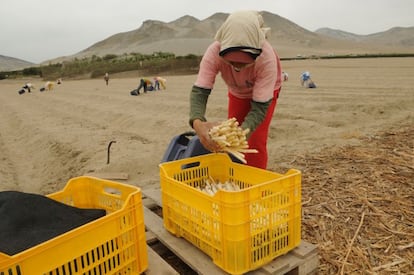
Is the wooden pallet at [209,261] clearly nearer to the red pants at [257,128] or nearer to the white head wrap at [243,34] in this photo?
the red pants at [257,128]

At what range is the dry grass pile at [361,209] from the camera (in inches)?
97.7

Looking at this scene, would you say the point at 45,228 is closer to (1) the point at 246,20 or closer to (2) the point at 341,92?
(1) the point at 246,20

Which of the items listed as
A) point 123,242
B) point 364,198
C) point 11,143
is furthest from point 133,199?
point 11,143

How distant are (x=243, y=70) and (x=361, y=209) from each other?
1647mm

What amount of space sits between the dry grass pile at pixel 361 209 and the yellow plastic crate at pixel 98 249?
52.1 inches

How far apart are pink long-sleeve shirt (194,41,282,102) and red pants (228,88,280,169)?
0.30m

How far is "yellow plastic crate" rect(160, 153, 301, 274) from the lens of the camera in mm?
2023

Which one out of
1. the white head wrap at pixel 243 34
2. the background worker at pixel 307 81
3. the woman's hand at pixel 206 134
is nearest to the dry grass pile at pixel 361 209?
the woman's hand at pixel 206 134

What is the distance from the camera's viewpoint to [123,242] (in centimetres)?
207

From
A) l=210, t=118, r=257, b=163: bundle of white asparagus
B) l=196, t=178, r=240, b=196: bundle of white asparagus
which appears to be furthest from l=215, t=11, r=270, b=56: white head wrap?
l=196, t=178, r=240, b=196: bundle of white asparagus

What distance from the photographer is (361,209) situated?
313 cm

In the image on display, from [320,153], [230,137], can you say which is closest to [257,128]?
[230,137]

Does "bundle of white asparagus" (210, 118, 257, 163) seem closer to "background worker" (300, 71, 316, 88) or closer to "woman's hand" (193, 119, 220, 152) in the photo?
"woman's hand" (193, 119, 220, 152)

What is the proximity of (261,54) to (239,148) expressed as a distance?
2.60 feet
